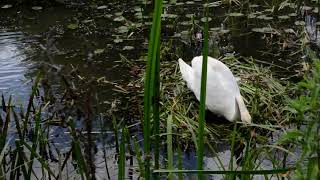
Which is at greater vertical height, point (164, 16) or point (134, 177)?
point (164, 16)

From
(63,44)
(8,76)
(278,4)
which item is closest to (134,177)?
(8,76)

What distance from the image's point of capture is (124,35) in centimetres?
558

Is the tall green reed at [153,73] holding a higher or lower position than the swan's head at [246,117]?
higher

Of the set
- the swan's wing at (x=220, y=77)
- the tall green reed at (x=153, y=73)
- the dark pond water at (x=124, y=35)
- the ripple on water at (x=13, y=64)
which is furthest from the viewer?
the dark pond water at (x=124, y=35)

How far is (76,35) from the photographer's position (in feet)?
18.7

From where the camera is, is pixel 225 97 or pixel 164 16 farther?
pixel 164 16

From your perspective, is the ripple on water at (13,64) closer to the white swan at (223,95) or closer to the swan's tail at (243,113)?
the white swan at (223,95)

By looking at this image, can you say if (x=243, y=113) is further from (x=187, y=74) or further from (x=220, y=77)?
(x=187, y=74)

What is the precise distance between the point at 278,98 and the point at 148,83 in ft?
8.29

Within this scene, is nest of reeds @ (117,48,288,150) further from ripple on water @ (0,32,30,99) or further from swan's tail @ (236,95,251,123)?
ripple on water @ (0,32,30,99)

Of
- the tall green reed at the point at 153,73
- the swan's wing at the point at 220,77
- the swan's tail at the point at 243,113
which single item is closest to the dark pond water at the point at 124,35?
the swan's wing at the point at 220,77

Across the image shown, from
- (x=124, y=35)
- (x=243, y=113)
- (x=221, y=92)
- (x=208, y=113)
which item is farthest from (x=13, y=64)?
(x=243, y=113)

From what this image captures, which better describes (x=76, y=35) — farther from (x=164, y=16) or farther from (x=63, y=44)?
(x=164, y=16)

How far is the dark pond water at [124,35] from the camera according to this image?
4.74 metres
